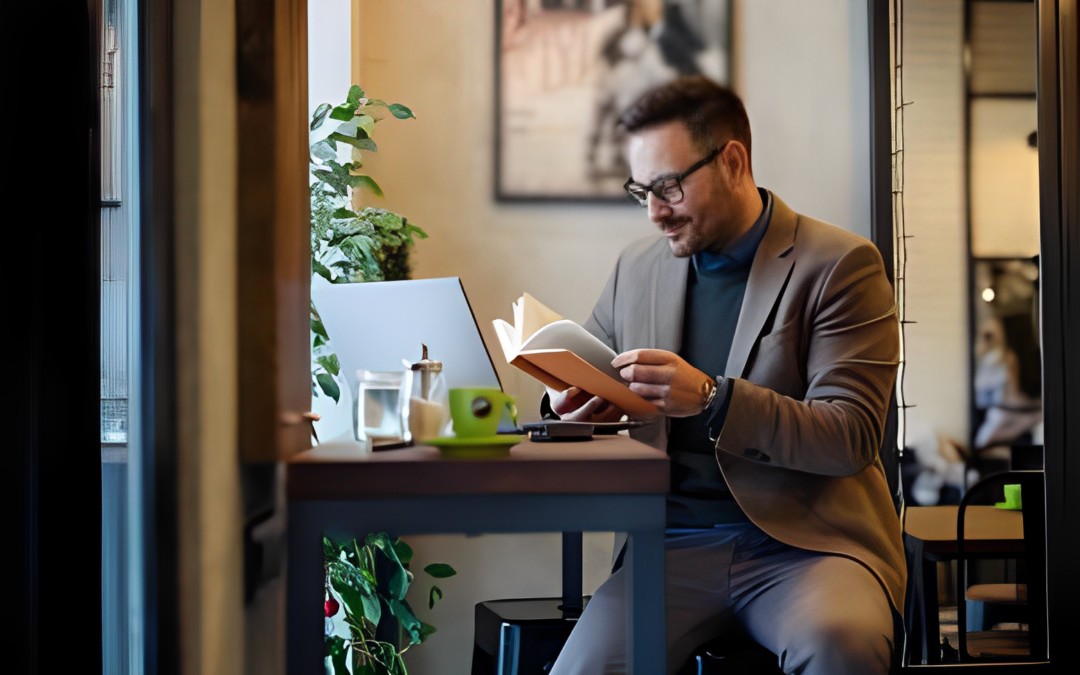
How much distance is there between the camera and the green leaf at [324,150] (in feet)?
7.30

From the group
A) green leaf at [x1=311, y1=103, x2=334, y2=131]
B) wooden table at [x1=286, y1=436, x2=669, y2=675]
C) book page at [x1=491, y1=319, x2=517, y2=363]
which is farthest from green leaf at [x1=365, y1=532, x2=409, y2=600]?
wooden table at [x1=286, y1=436, x2=669, y2=675]

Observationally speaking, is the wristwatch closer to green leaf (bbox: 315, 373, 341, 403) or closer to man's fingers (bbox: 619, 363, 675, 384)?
man's fingers (bbox: 619, 363, 675, 384)

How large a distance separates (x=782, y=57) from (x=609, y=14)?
0.53m

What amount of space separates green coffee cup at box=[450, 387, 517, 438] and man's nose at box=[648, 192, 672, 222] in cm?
101

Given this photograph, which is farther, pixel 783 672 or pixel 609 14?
pixel 609 14

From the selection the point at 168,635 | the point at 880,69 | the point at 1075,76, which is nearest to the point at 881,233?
the point at 880,69

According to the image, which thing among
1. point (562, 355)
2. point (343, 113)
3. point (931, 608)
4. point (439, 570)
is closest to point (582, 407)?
point (562, 355)

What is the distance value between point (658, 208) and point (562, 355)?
860mm

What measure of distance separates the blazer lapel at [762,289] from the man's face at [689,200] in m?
0.12

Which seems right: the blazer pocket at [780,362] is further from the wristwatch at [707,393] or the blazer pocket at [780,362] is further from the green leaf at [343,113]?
the green leaf at [343,113]

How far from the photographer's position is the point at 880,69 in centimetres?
270

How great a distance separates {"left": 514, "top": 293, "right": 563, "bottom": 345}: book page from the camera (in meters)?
1.61

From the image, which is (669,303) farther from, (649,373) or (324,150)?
(324,150)

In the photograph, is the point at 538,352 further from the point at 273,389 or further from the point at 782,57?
the point at 782,57
